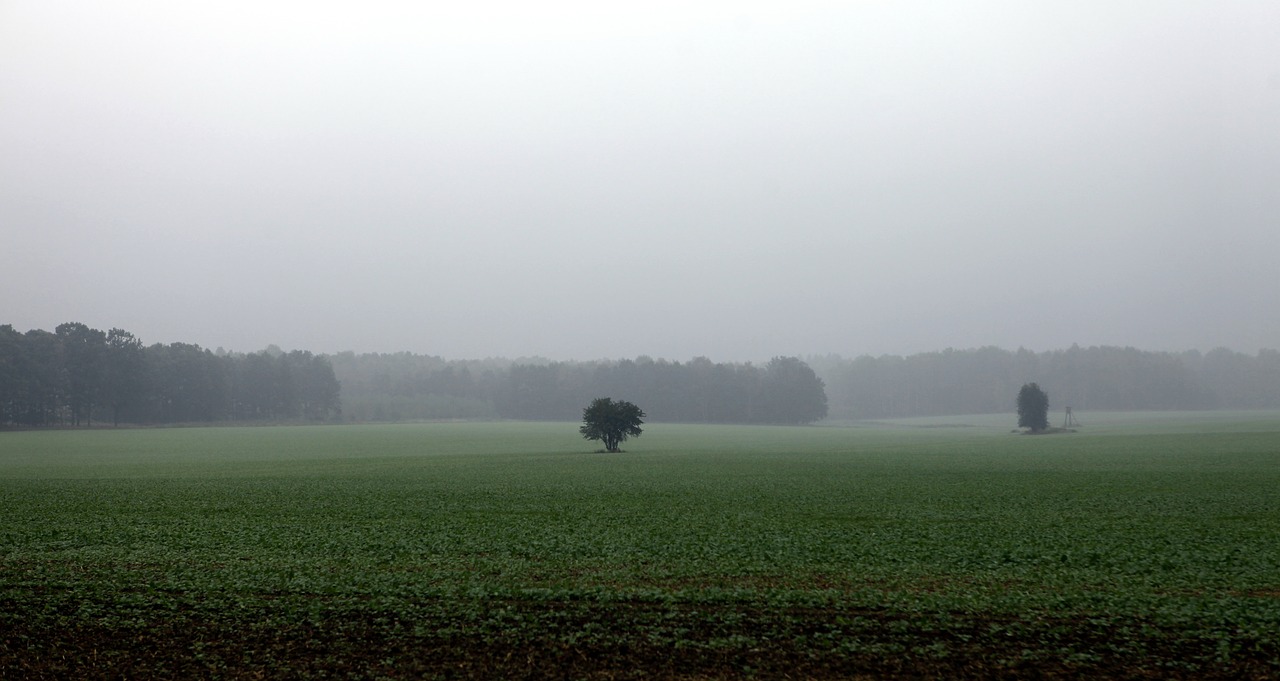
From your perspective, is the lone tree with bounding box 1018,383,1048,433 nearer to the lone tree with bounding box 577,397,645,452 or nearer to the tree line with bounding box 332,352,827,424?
the lone tree with bounding box 577,397,645,452

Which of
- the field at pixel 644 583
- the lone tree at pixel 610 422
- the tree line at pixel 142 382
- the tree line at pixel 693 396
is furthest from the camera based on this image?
the tree line at pixel 693 396

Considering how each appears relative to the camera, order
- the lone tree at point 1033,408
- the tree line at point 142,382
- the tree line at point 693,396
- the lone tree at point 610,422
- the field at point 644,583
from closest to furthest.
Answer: the field at point 644,583, the lone tree at point 610,422, the lone tree at point 1033,408, the tree line at point 142,382, the tree line at point 693,396

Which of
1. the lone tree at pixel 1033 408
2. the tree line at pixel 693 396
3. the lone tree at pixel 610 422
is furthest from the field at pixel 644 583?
the tree line at pixel 693 396

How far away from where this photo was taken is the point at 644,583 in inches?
626

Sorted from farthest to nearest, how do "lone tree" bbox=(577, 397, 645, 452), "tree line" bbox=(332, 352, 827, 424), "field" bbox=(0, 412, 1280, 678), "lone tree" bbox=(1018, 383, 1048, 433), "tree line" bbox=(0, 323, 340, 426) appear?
1. "tree line" bbox=(332, 352, 827, 424)
2. "tree line" bbox=(0, 323, 340, 426)
3. "lone tree" bbox=(1018, 383, 1048, 433)
4. "lone tree" bbox=(577, 397, 645, 452)
5. "field" bbox=(0, 412, 1280, 678)

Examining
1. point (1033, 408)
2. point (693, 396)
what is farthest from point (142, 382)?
point (1033, 408)

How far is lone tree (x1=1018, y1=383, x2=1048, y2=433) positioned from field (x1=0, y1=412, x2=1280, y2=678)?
227ft

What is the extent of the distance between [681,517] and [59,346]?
448 feet

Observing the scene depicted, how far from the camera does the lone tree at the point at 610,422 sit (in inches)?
2616

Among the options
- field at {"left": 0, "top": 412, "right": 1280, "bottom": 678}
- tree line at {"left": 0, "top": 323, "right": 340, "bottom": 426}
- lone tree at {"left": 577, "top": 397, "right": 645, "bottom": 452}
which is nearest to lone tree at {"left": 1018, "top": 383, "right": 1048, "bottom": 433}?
lone tree at {"left": 577, "top": 397, "right": 645, "bottom": 452}

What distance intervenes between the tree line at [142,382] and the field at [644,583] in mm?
108809

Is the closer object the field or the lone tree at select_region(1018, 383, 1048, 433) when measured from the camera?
the field

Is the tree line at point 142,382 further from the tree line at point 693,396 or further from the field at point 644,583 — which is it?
the field at point 644,583

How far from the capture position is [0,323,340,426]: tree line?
394 ft
